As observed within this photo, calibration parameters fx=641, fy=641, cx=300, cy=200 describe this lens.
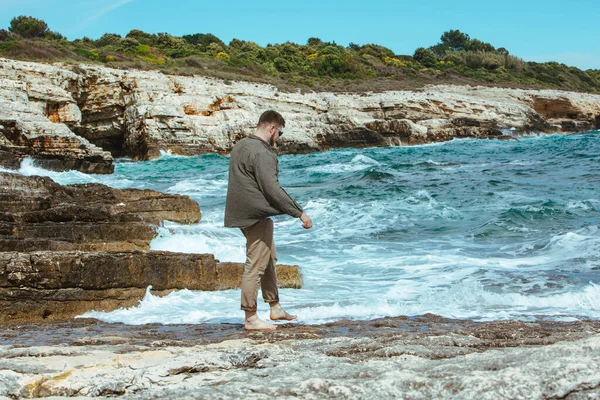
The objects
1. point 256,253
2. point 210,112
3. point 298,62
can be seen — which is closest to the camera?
point 256,253

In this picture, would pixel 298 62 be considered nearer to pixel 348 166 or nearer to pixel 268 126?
pixel 348 166

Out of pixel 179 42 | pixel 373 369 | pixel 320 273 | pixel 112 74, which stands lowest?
pixel 320 273

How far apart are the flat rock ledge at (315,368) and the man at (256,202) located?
3.63 ft

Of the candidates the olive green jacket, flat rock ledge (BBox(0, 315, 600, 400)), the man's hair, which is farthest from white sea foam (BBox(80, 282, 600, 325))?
flat rock ledge (BBox(0, 315, 600, 400))

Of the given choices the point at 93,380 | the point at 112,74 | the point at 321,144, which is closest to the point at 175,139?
the point at 112,74

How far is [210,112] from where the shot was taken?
39.8 metres

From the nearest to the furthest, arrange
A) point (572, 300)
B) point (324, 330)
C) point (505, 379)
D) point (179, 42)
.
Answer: point (505, 379), point (324, 330), point (572, 300), point (179, 42)

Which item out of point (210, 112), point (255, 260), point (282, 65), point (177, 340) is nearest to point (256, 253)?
point (255, 260)

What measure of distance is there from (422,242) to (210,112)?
97.0 feet

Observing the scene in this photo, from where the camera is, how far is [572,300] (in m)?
7.22

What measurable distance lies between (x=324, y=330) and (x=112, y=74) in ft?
123

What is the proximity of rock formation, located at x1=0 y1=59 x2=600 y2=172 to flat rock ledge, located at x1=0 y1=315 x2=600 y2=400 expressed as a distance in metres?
23.9

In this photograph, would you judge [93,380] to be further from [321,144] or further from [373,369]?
[321,144]

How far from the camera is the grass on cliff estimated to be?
47031mm
